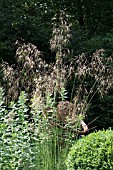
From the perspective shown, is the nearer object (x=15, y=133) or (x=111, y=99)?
(x=15, y=133)

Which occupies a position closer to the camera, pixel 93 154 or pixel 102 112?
pixel 93 154

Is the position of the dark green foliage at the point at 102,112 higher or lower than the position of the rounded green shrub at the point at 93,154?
higher

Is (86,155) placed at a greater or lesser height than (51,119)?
lesser

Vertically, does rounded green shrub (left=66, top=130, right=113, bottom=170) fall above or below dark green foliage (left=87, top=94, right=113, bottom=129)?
below

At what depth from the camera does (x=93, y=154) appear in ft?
11.0

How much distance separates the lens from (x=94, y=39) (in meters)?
7.83

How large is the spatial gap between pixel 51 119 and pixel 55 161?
0.54 meters

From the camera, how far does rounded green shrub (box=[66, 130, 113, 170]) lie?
3277 mm

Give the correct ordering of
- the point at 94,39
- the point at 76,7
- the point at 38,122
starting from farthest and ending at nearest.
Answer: the point at 76,7
the point at 94,39
the point at 38,122

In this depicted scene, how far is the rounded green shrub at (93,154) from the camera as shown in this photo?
129 inches

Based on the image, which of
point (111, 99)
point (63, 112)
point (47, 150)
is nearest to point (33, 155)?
point (47, 150)

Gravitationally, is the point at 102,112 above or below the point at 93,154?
above

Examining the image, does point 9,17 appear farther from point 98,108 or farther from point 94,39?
point 98,108

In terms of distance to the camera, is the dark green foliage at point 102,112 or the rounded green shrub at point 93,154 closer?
the rounded green shrub at point 93,154
